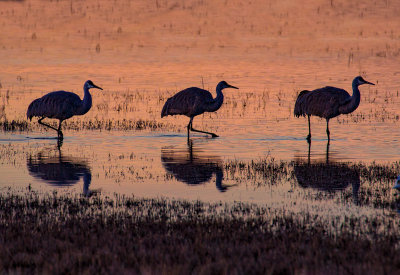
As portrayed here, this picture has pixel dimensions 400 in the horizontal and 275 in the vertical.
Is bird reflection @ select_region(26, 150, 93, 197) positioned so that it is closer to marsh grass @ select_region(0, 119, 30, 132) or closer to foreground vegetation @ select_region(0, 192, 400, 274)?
foreground vegetation @ select_region(0, 192, 400, 274)

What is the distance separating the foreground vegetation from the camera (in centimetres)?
794

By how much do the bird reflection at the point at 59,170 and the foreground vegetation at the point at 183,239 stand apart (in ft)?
6.83

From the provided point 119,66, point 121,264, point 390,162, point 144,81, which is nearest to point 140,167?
point 390,162

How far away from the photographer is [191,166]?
16797 mm

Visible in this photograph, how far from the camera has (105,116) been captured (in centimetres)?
3014

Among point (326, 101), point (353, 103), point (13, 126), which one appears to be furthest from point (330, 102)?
point (13, 126)

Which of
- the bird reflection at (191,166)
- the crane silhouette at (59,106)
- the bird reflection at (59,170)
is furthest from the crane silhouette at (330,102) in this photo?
the bird reflection at (59,170)

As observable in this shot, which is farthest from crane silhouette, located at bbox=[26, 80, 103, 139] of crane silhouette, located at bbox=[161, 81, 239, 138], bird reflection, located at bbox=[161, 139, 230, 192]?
bird reflection, located at bbox=[161, 139, 230, 192]

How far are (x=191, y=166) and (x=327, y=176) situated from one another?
3.35 m

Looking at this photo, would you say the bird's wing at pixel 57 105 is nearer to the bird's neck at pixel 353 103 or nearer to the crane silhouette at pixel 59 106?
the crane silhouette at pixel 59 106

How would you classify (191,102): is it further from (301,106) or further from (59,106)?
(59,106)

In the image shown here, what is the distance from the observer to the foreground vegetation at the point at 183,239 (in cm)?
794

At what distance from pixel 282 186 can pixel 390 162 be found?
455cm

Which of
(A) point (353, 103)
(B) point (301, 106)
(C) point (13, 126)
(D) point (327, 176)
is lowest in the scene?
(D) point (327, 176)
